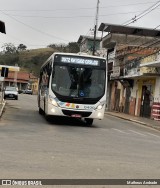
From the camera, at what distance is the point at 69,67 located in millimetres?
21469

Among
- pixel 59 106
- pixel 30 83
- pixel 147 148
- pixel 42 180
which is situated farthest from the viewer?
pixel 30 83

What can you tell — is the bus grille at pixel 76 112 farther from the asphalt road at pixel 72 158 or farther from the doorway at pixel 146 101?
the doorway at pixel 146 101

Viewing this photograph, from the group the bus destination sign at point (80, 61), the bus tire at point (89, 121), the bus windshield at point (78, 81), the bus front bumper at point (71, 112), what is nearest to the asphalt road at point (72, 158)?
the bus front bumper at point (71, 112)

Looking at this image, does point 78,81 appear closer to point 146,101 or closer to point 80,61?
point 80,61

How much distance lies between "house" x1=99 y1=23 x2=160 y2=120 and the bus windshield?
14.5 meters

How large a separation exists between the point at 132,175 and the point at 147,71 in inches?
1193

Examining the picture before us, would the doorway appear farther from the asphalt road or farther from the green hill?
the green hill

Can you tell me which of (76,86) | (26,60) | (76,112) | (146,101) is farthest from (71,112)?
(26,60)

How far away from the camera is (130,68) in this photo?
4494 cm

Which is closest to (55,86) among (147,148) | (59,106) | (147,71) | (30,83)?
(59,106)

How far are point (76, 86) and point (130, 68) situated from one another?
79.7ft

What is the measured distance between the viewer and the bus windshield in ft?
69.6

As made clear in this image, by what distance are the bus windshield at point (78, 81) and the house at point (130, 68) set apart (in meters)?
14.5

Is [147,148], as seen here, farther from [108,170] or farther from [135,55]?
[135,55]
